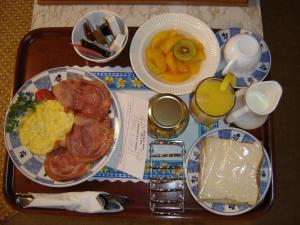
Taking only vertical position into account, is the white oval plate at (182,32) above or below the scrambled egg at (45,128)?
above

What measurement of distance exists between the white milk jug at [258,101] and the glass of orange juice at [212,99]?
0.03 meters

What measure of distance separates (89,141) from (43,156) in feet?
0.52

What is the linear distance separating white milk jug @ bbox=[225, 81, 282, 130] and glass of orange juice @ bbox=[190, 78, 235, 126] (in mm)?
32

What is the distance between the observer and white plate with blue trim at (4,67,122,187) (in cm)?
94

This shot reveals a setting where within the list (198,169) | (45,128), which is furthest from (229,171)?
(45,128)

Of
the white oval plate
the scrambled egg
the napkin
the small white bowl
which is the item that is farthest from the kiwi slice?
the napkin

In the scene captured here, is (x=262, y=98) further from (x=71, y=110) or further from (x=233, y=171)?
(x=71, y=110)

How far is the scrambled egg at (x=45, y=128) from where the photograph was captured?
3.05 feet

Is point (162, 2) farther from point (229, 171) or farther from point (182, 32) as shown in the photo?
point (229, 171)

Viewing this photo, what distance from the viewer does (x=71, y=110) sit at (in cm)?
95

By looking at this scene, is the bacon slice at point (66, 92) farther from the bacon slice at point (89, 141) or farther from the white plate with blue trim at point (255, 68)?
the white plate with blue trim at point (255, 68)

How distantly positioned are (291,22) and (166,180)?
52.5 inches

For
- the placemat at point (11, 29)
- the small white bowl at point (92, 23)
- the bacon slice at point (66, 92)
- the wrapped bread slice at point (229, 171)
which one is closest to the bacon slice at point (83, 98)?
the bacon slice at point (66, 92)

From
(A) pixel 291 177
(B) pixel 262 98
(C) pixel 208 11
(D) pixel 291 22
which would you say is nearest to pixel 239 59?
(B) pixel 262 98
